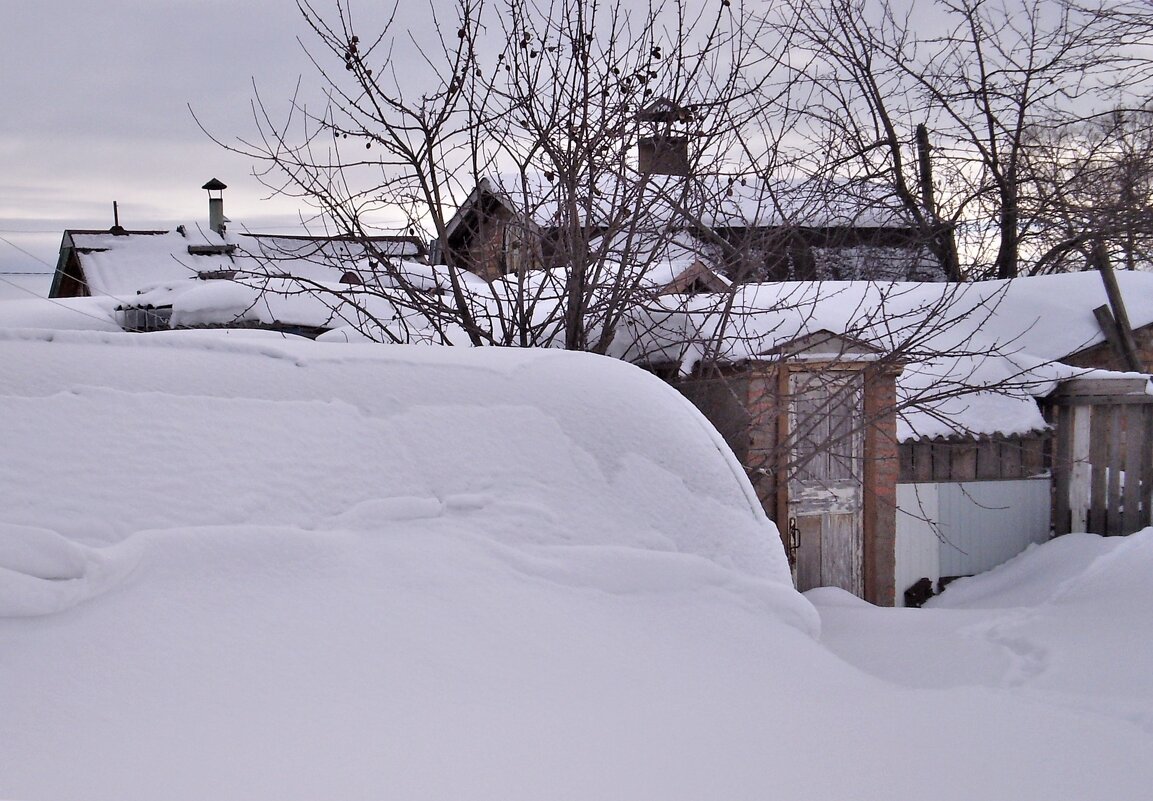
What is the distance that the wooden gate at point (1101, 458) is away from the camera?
884 centimetres

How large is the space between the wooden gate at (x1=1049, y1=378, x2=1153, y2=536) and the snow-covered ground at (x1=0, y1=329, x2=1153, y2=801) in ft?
24.0

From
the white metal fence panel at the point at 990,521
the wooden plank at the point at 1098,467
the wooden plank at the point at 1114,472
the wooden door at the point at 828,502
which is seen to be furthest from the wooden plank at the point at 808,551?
the wooden plank at the point at 1114,472

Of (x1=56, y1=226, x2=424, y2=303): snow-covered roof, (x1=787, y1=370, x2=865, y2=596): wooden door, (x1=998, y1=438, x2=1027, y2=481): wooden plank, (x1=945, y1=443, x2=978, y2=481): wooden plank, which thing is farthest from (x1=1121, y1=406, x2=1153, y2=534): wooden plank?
(x1=56, y1=226, x2=424, y2=303): snow-covered roof

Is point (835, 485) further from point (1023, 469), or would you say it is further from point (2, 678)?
point (2, 678)

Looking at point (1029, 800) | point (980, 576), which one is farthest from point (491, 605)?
point (980, 576)

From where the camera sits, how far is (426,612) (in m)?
1.79

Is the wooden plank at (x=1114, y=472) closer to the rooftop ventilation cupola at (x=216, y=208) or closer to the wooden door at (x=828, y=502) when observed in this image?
the wooden door at (x=828, y=502)

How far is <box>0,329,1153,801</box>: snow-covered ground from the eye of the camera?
4.99ft

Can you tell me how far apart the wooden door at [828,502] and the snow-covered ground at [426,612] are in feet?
15.2

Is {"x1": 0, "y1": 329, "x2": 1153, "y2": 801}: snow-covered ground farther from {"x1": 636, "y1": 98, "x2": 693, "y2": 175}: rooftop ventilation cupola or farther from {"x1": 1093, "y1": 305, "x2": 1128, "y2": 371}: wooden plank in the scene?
{"x1": 1093, "y1": 305, "x2": 1128, "y2": 371}: wooden plank

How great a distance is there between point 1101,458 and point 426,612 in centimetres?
884

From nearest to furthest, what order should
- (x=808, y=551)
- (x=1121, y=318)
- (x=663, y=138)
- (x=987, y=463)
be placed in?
(x=663, y=138) → (x=808, y=551) → (x=987, y=463) → (x=1121, y=318)

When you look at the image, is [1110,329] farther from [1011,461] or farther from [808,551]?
[808,551]

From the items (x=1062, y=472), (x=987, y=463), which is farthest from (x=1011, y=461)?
(x=1062, y=472)
